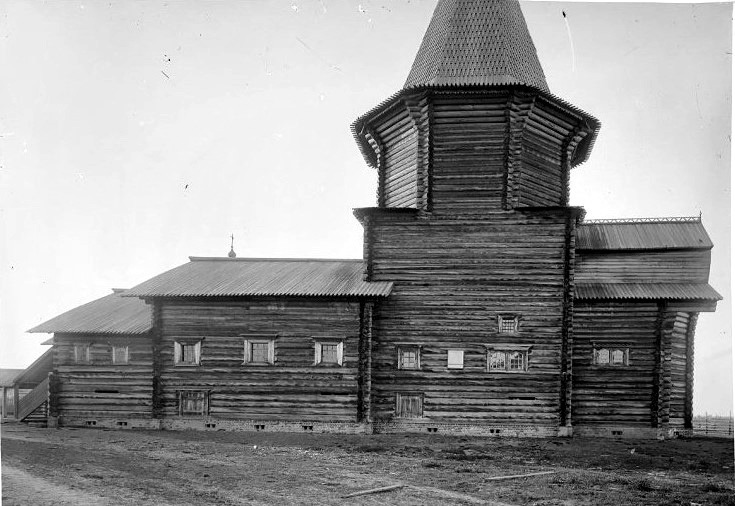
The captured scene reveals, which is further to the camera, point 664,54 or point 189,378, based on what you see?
point 189,378

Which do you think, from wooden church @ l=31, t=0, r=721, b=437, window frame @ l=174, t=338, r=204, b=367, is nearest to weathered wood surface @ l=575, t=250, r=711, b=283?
wooden church @ l=31, t=0, r=721, b=437

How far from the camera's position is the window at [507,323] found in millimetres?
21656

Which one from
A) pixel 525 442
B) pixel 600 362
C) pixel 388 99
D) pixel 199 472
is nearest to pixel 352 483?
pixel 199 472

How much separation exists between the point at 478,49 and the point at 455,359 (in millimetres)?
11770

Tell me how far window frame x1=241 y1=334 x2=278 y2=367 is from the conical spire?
10976 millimetres

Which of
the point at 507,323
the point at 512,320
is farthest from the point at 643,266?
the point at 507,323

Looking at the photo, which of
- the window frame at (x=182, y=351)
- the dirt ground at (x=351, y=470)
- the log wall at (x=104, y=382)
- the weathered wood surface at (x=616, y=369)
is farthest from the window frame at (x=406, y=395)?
the log wall at (x=104, y=382)

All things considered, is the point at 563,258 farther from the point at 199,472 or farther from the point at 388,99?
the point at 199,472

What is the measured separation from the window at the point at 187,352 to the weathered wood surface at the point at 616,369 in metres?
14.4

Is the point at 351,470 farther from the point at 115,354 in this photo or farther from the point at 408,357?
the point at 115,354

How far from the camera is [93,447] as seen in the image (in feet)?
58.0

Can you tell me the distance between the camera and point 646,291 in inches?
882

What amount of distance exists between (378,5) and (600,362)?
1535 centimetres

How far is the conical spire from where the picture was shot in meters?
22.0
